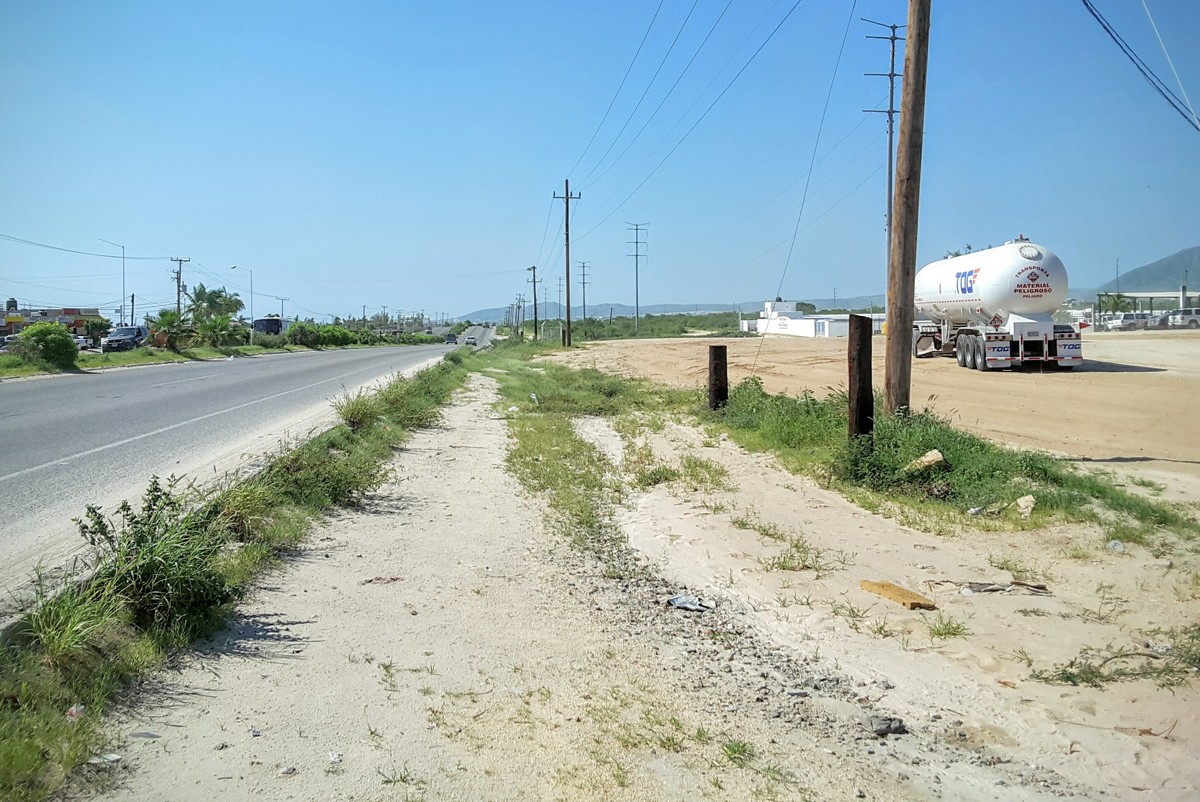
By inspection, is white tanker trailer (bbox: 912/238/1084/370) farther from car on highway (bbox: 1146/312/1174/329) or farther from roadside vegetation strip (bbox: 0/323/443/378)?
car on highway (bbox: 1146/312/1174/329)

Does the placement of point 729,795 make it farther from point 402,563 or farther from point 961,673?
point 402,563

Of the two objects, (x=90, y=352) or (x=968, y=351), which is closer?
(x=968, y=351)

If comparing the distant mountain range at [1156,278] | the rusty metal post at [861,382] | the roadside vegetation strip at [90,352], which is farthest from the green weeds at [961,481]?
the distant mountain range at [1156,278]

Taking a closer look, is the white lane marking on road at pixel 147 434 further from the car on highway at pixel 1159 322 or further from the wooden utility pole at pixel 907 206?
the car on highway at pixel 1159 322

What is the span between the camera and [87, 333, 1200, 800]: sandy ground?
4.31 m

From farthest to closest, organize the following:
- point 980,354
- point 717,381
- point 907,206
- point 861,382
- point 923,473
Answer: point 980,354
point 717,381
point 907,206
point 861,382
point 923,473

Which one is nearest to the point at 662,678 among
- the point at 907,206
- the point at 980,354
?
the point at 907,206

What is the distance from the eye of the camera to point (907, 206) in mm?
12852

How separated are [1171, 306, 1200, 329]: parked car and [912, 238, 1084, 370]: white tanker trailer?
4370 cm

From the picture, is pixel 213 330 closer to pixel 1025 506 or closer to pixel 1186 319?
pixel 1025 506

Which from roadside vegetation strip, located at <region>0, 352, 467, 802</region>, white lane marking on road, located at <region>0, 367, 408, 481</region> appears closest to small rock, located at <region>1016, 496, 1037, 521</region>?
roadside vegetation strip, located at <region>0, 352, 467, 802</region>

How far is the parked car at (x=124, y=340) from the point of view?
54.2 meters

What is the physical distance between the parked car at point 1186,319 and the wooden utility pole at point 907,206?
6240 centimetres

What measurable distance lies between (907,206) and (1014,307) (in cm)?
1776
